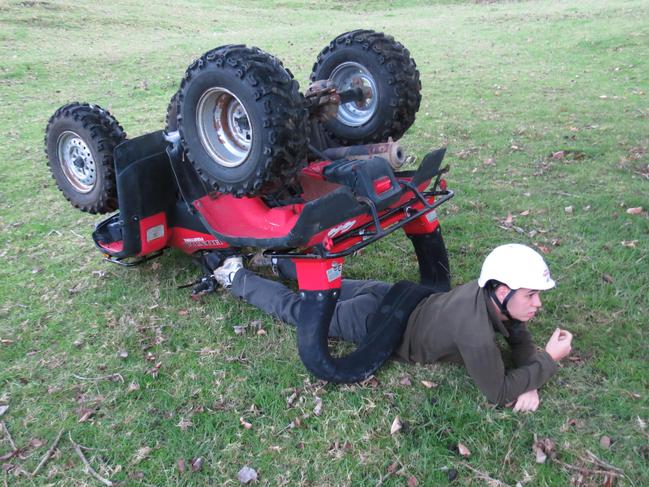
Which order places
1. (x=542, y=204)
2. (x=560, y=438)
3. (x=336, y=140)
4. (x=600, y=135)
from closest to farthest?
(x=560, y=438) < (x=336, y=140) < (x=542, y=204) < (x=600, y=135)

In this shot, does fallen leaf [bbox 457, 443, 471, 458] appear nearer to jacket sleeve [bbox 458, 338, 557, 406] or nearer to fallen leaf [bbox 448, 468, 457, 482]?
fallen leaf [bbox 448, 468, 457, 482]

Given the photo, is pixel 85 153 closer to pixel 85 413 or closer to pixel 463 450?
pixel 85 413

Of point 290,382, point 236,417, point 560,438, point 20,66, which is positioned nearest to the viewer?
point 560,438

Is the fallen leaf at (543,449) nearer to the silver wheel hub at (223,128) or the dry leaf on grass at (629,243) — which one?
the silver wheel hub at (223,128)

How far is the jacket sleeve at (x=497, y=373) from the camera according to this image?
3025mm

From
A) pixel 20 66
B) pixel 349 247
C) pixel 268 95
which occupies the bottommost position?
pixel 20 66

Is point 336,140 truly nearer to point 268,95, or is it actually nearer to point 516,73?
point 268,95

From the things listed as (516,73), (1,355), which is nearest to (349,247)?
(1,355)

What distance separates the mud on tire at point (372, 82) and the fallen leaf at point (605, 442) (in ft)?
7.90

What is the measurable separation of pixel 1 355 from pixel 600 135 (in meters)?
6.85

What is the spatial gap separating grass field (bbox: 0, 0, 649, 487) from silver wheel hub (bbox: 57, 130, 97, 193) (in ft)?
2.63

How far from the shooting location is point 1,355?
159 inches

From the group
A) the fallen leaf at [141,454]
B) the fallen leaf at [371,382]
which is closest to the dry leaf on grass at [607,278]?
the fallen leaf at [371,382]

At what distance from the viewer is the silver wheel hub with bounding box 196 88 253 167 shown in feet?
11.4
